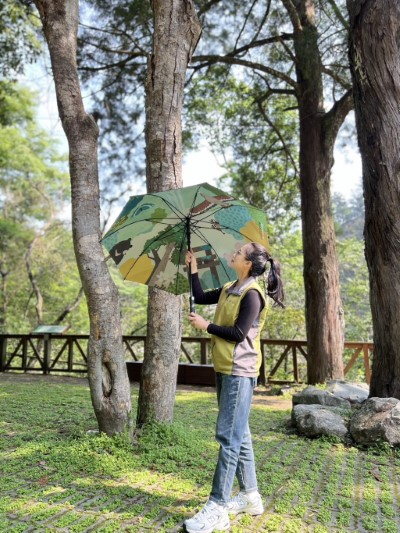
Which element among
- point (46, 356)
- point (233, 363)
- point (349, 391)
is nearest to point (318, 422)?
point (349, 391)

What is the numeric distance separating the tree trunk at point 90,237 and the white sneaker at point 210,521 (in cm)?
147

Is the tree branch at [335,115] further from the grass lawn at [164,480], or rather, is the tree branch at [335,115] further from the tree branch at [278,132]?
the grass lawn at [164,480]

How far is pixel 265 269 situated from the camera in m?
2.34

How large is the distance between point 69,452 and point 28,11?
24.2 feet

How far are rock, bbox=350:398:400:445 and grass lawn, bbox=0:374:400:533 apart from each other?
110mm

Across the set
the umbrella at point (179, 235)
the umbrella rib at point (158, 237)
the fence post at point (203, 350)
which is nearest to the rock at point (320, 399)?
the umbrella at point (179, 235)

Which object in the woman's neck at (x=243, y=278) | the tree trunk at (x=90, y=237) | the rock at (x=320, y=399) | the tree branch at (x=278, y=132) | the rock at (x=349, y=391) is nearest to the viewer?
the woman's neck at (x=243, y=278)

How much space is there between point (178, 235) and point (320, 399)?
3.37 m

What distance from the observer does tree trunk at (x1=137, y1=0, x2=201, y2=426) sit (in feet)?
12.5

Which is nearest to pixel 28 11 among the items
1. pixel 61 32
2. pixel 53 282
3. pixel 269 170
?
pixel 61 32

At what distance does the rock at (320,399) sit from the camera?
5086mm

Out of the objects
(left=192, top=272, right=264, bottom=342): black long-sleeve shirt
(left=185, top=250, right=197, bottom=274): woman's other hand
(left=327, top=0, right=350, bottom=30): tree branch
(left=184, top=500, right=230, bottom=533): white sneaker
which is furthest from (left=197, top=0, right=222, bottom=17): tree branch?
(left=184, top=500, right=230, bottom=533): white sneaker

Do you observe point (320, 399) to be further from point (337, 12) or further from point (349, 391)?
point (337, 12)

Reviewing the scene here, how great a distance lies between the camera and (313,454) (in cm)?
369
